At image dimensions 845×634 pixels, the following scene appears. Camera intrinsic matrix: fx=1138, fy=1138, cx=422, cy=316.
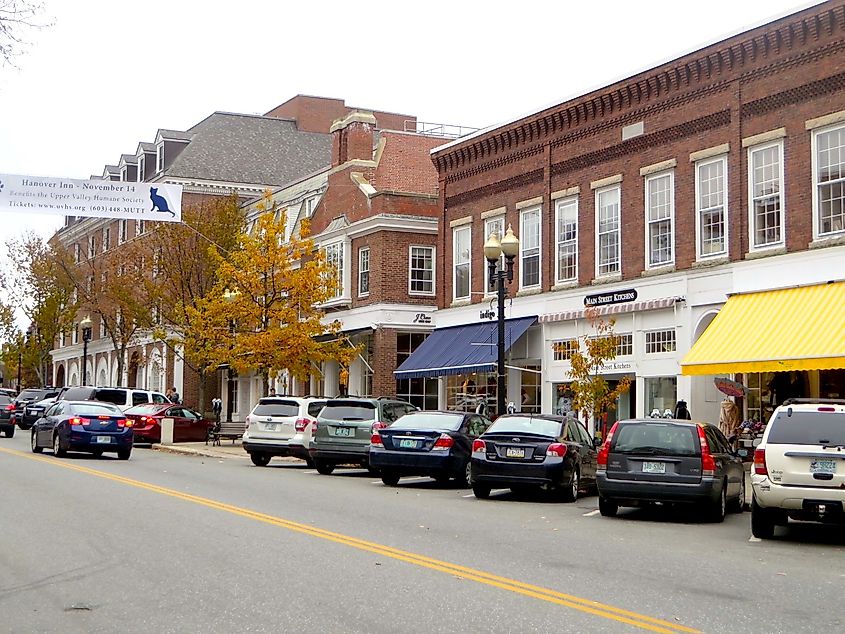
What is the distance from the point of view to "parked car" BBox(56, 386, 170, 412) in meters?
39.2

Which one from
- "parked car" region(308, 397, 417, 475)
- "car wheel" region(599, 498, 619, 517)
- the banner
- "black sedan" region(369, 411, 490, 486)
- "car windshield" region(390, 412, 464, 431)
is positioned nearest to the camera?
"car wheel" region(599, 498, 619, 517)

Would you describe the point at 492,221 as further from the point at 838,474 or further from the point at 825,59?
the point at 838,474

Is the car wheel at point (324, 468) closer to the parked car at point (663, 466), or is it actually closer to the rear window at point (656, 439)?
the parked car at point (663, 466)

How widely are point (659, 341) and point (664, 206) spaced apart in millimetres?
3322

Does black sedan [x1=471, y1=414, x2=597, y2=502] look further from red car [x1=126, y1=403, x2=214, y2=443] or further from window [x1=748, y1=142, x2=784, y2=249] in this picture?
red car [x1=126, y1=403, x2=214, y2=443]

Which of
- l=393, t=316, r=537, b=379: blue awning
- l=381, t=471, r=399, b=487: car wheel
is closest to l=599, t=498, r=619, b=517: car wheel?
l=381, t=471, r=399, b=487: car wheel

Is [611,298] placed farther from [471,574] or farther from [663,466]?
[471,574]

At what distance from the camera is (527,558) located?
11781 millimetres

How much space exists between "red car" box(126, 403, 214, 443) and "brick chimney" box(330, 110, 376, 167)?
11571 mm

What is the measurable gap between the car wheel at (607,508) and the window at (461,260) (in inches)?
753

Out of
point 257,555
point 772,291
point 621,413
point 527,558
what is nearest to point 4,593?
point 257,555

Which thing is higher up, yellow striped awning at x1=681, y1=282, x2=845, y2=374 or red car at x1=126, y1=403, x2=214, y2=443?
yellow striped awning at x1=681, y1=282, x2=845, y2=374

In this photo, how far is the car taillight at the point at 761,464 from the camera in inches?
538

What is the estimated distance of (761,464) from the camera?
45.0ft
